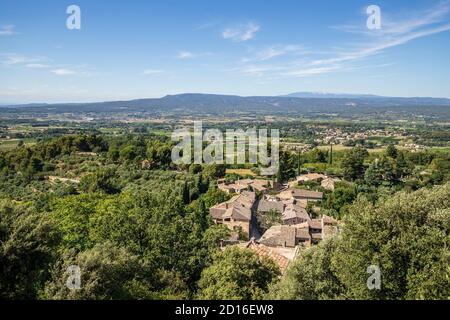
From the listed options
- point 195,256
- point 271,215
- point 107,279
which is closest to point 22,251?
point 107,279

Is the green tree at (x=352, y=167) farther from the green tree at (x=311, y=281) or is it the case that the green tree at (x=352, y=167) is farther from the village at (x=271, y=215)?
the green tree at (x=311, y=281)

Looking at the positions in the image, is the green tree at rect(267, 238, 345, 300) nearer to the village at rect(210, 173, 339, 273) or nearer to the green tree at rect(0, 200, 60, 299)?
the village at rect(210, 173, 339, 273)

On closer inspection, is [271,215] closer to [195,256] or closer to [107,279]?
[195,256]

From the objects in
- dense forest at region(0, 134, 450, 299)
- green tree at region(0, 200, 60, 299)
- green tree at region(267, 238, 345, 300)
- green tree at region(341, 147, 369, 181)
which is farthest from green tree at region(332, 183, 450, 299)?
green tree at region(341, 147, 369, 181)

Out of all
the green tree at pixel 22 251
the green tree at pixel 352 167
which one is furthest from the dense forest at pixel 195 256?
the green tree at pixel 352 167

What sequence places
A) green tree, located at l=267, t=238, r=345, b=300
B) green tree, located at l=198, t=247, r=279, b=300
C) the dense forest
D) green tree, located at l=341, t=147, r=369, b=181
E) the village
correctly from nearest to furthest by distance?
1. the dense forest
2. green tree, located at l=267, t=238, r=345, b=300
3. green tree, located at l=198, t=247, r=279, b=300
4. the village
5. green tree, located at l=341, t=147, r=369, b=181

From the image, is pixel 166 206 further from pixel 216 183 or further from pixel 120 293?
pixel 216 183

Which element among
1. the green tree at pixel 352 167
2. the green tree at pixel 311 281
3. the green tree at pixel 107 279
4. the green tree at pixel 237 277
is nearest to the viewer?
the green tree at pixel 107 279
